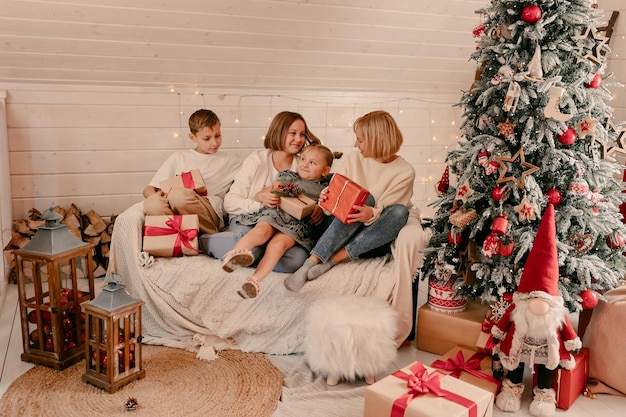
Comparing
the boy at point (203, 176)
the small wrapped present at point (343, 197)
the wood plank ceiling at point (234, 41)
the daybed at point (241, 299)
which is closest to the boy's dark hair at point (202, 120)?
the boy at point (203, 176)

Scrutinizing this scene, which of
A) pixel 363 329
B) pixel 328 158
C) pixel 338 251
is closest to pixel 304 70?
pixel 328 158

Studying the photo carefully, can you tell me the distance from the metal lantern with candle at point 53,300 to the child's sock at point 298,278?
867 mm

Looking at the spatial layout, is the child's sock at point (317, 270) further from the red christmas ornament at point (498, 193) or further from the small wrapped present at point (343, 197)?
the red christmas ornament at point (498, 193)

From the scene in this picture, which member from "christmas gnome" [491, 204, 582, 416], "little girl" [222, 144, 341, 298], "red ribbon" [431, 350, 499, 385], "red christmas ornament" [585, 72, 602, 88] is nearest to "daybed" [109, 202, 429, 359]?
"little girl" [222, 144, 341, 298]

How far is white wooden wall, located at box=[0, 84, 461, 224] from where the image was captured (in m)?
3.55

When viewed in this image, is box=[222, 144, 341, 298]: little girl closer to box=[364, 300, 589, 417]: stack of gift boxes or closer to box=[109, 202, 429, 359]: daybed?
box=[109, 202, 429, 359]: daybed

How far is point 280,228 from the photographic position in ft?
9.41

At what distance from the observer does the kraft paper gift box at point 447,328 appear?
2.70 metres

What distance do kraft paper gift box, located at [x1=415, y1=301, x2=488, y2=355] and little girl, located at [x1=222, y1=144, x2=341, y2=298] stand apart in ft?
2.17

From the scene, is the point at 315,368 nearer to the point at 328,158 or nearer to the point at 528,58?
the point at 328,158

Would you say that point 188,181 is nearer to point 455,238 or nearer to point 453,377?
point 455,238

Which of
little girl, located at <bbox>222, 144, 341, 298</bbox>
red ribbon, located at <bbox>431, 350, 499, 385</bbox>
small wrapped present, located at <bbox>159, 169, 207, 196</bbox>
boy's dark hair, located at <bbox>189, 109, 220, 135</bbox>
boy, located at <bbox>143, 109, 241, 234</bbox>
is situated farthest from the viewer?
boy's dark hair, located at <bbox>189, 109, 220, 135</bbox>

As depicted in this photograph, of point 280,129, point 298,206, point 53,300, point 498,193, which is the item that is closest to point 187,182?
point 280,129

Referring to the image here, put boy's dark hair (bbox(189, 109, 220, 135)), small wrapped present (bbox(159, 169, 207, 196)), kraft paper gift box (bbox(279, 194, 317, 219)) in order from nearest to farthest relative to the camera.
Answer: kraft paper gift box (bbox(279, 194, 317, 219))
small wrapped present (bbox(159, 169, 207, 196))
boy's dark hair (bbox(189, 109, 220, 135))
